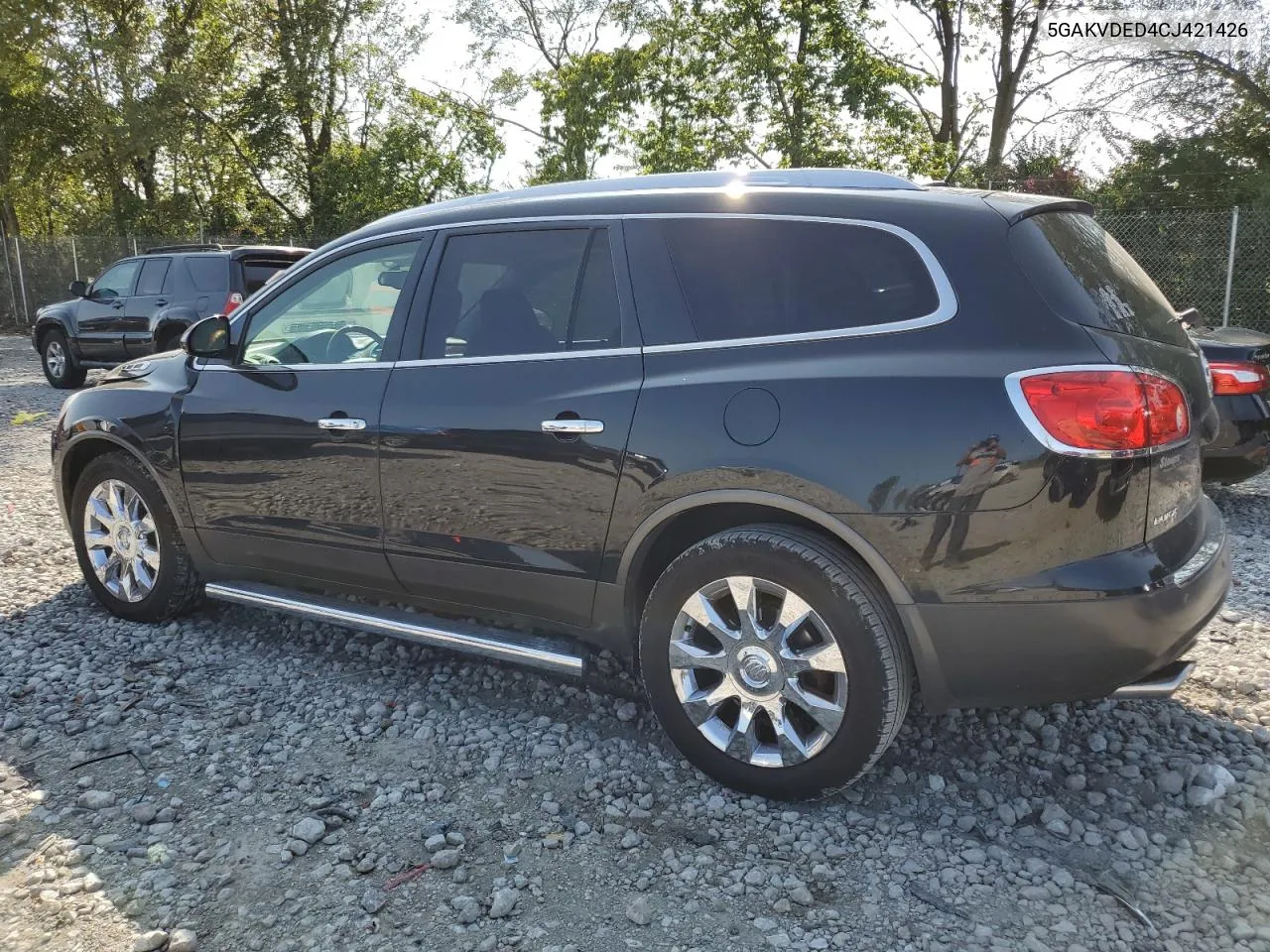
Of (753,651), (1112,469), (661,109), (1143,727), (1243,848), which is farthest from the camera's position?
(661,109)

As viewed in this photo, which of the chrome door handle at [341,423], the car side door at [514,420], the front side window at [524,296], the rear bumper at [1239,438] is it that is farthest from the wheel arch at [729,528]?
the rear bumper at [1239,438]

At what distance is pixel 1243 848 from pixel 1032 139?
647 inches

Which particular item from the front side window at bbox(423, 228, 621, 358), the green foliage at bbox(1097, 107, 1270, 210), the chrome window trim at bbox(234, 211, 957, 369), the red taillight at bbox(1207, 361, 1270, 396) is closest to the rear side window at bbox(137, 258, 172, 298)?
the chrome window trim at bbox(234, 211, 957, 369)

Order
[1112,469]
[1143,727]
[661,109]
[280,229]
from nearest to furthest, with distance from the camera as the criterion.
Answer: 1. [1112,469]
2. [1143,727]
3. [661,109]
4. [280,229]

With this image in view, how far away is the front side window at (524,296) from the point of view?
3.35 meters

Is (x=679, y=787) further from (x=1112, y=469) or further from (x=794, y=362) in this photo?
(x=1112, y=469)

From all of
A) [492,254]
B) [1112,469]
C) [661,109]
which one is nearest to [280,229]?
[661,109]

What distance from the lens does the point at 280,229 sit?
83.9 feet

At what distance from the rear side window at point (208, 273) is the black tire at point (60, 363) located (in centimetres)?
307

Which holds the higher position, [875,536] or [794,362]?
[794,362]

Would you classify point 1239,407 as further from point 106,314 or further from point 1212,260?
point 106,314

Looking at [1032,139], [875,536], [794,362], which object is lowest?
Answer: [875,536]

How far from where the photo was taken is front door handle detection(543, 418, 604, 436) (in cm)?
318

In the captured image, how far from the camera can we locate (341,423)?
3.77 meters
